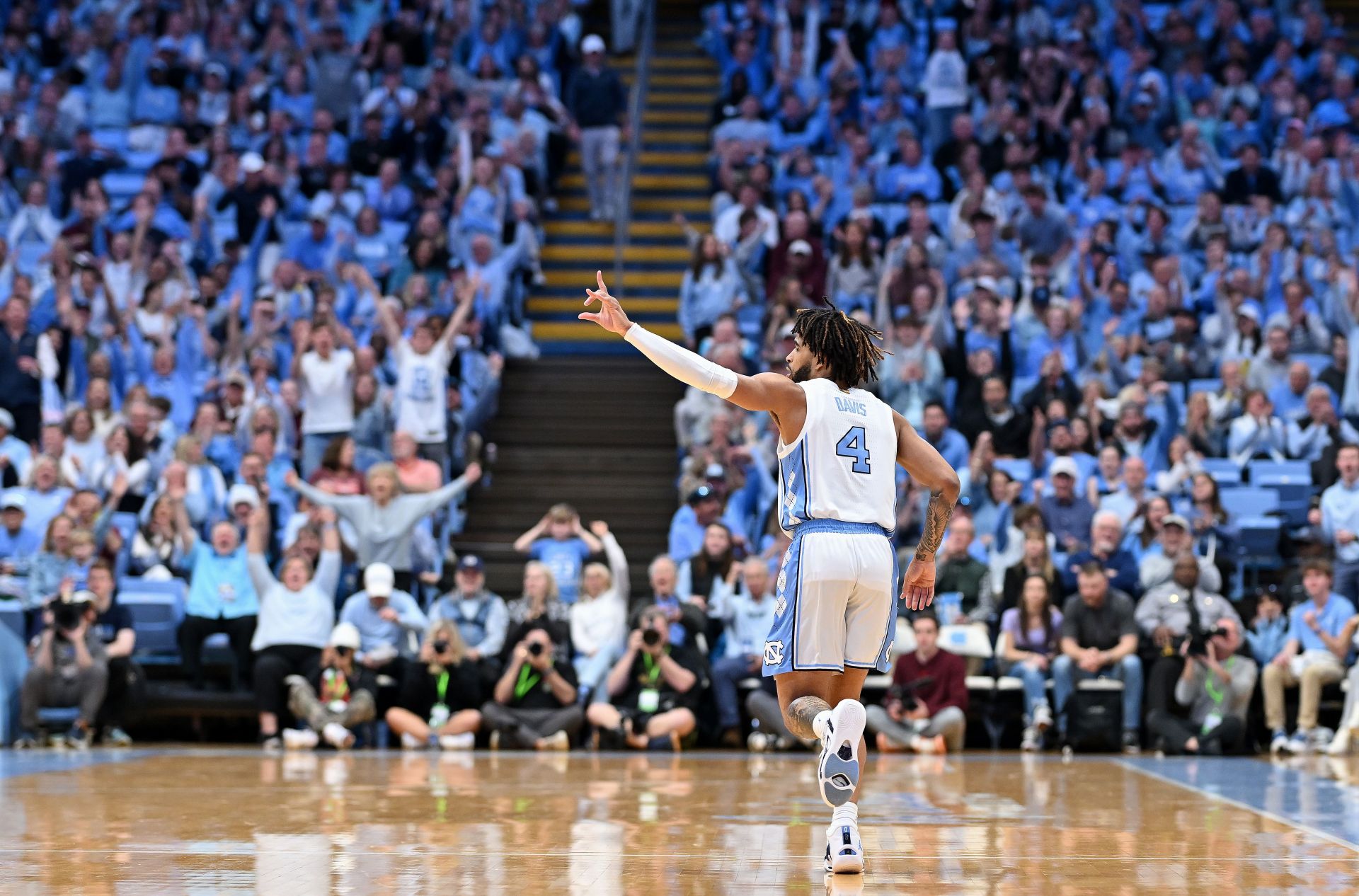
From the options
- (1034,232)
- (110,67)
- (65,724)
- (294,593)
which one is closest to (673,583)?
(294,593)

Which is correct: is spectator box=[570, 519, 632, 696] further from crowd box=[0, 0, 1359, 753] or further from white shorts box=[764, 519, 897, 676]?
white shorts box=[764, 519, 897, 676]

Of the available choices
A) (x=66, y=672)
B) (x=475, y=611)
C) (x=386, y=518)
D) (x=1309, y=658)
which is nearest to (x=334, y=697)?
(x=475, y=611)

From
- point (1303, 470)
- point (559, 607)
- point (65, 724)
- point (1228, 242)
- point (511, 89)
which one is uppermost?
point (511, 89)

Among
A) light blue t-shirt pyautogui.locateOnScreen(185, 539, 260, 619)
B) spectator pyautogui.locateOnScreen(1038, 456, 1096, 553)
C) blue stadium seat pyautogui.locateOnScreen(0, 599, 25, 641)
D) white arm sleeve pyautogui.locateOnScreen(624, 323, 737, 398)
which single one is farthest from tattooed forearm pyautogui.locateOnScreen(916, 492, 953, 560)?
blue stadium seat pyautogui.locateOnScreen(0, 599, 25, 641)

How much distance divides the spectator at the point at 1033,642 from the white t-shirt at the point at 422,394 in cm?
515

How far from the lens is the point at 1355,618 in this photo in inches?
521

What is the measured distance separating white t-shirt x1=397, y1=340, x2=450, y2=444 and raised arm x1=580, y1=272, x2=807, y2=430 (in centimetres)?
897

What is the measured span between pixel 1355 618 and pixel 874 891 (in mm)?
8308

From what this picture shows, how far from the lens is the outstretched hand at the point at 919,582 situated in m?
6.94

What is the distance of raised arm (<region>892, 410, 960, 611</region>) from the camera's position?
6.96 m

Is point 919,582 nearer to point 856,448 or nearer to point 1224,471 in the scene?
point 856,448

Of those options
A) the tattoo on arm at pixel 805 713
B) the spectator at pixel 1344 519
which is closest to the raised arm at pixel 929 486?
the tattoo on arm at pixel 805 713

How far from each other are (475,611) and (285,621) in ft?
4.72

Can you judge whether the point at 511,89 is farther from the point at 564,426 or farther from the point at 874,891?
the point at 874,891
